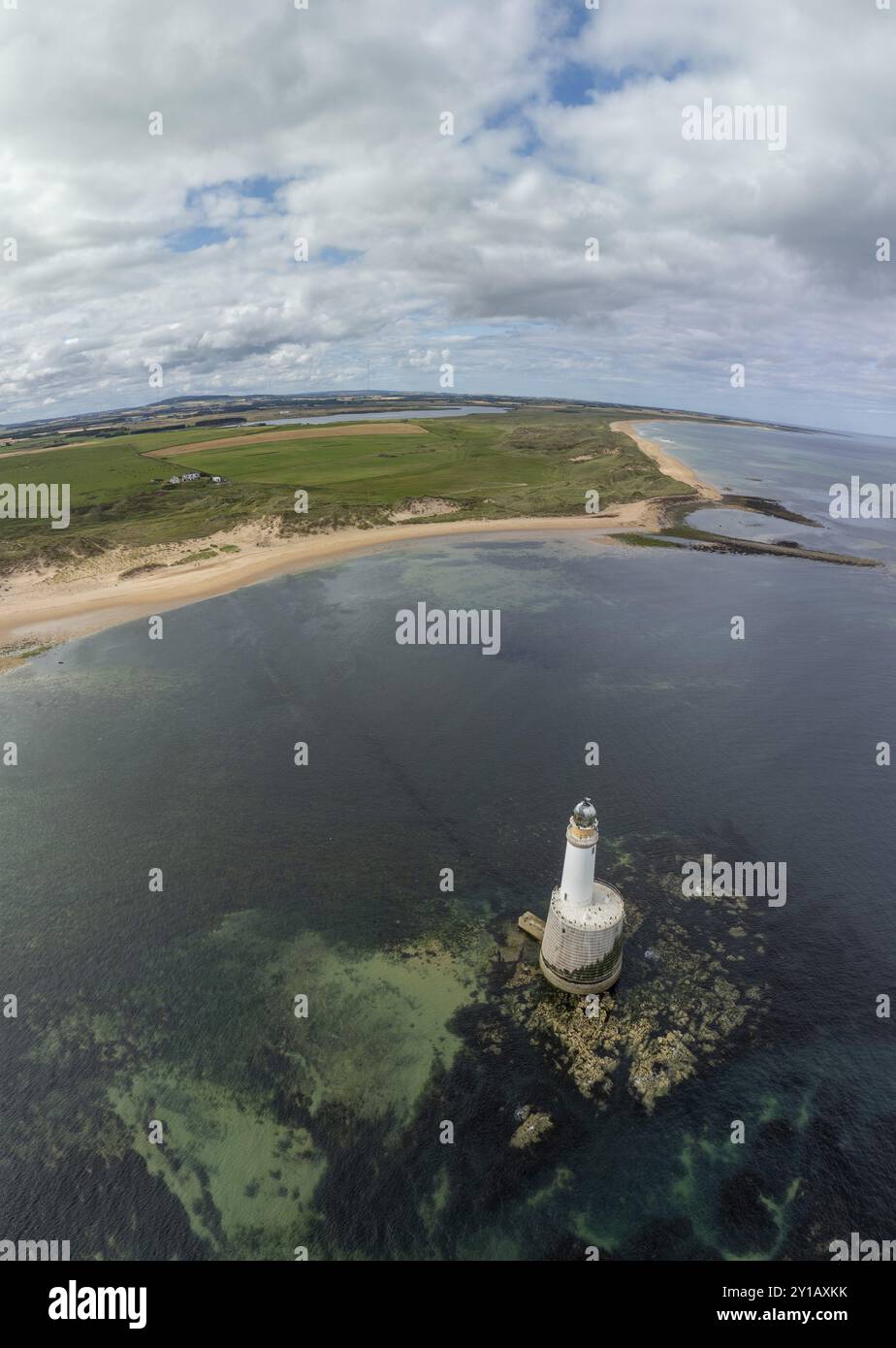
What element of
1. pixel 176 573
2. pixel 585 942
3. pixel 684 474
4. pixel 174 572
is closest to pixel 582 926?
pixel 585 942

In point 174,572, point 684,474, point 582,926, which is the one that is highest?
point 684,474

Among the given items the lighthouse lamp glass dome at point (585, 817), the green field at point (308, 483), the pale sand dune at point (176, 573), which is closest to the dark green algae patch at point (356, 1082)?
the lighthouse lamp glass dome at point (585, 817)

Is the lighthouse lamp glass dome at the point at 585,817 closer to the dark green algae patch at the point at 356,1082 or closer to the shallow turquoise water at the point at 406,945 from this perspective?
the dark green algae patch at the point at 356,1082

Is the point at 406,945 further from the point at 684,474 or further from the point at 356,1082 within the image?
the point at 684,474

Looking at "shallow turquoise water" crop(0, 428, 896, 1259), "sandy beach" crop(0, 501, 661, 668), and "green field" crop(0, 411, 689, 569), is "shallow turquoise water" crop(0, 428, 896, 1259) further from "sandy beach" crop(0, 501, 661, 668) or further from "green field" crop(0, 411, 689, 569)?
"green field" crop(0, 411, 689, 569)

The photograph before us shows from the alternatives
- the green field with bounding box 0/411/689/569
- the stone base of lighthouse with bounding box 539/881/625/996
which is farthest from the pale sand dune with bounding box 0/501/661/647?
the stone base of lighthouse with bounding box 539/881/625/996

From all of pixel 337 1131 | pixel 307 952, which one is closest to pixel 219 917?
pixel 307 952
